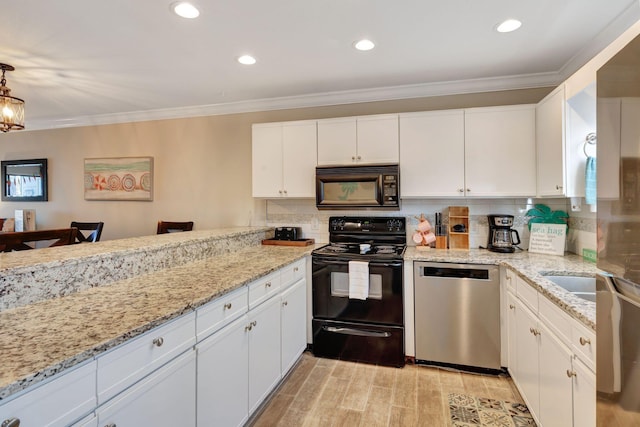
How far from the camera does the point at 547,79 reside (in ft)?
9.34

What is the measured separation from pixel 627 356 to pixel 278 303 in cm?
180

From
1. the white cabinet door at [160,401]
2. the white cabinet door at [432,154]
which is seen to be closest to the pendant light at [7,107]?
the white cabinet door at [160,401]

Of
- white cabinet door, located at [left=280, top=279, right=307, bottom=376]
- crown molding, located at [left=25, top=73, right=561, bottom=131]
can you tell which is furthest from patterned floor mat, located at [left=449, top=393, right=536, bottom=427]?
crown molding, located at [left=25, top=73, right=561, bottom=131]

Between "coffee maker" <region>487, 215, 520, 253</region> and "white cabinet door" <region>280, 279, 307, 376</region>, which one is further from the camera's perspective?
"coffee maker" <region>487, 215, 520, 253</region>

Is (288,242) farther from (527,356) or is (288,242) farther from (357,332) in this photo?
(527,356)

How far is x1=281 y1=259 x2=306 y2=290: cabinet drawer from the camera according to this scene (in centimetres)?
239

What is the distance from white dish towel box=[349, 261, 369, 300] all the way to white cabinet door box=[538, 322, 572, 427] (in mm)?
1190

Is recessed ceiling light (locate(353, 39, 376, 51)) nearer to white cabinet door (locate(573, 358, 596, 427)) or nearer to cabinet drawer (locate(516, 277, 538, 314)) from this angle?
cabinet drawer (locate(516, 277, 538, 314))

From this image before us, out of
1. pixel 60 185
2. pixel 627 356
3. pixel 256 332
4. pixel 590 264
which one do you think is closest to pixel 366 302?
pixel 256 332

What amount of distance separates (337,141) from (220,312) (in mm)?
1970

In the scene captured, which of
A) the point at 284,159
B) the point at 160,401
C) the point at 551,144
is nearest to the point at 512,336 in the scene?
the point at 551,144

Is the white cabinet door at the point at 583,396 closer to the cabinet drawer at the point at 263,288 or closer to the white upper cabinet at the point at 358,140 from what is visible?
the cabinet drawer at the point at 263,288

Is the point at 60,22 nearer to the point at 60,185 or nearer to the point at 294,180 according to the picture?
the point at 294,180

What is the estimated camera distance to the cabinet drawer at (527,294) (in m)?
1.82
